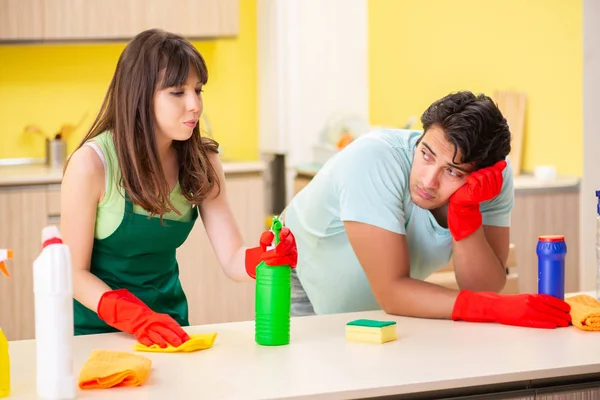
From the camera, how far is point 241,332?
2023mm

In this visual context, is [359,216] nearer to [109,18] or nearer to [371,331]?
[371,331]

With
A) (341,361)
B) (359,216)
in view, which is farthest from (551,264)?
(341,361)

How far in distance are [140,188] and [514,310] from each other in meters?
0.93

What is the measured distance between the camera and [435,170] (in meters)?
2.11

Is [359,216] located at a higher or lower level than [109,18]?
lower

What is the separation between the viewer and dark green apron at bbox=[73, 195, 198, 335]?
7.12 feet

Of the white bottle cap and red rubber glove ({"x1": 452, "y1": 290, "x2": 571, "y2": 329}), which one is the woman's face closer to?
the white bottle cap

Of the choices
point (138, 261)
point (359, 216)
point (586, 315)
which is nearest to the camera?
point (586, 315)

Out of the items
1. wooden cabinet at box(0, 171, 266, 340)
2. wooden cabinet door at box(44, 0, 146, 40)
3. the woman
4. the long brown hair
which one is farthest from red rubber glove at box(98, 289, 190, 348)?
wooden cabinet door at box(44, 0, 146, 40)

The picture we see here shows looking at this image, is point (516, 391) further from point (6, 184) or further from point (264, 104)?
point (264, 104)

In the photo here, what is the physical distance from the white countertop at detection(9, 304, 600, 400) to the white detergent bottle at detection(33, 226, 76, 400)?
0.06 metres

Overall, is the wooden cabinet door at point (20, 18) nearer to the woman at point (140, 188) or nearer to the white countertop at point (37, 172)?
the white countertop at point (37, 172)

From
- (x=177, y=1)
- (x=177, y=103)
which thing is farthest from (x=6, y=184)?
(x=177, y=103)

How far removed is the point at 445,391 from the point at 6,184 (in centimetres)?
296
